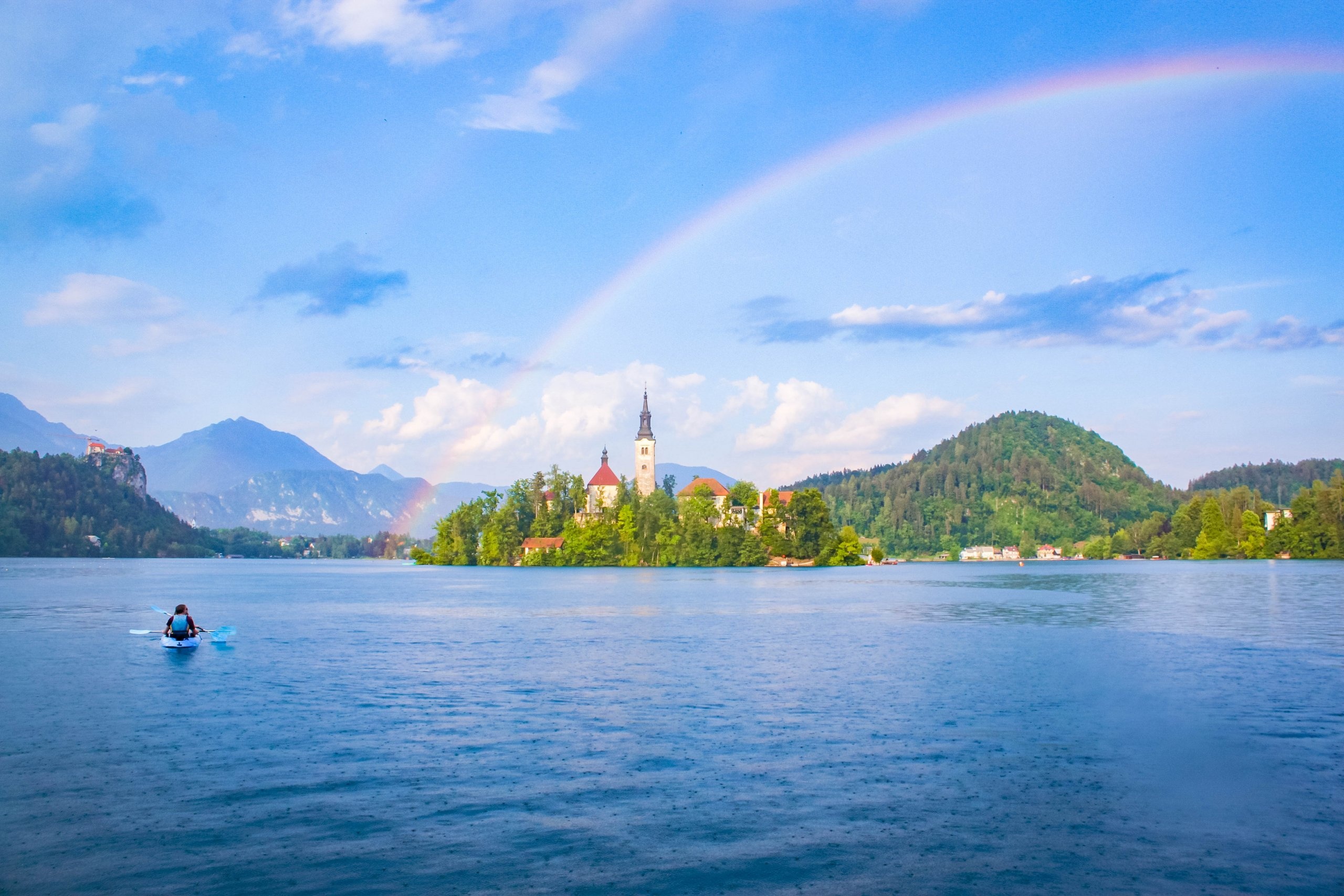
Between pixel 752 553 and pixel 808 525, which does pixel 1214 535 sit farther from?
pixel 752 553

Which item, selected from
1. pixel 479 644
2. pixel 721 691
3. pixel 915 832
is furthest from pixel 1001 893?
pixel 479 644

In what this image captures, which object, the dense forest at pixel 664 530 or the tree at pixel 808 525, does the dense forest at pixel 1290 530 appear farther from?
the tree at pixel 808 525

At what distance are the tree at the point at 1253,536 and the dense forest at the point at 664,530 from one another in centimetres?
7331

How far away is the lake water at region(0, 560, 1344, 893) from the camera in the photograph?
47.6 ft

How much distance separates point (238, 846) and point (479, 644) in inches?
1213

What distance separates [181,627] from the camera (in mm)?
44094

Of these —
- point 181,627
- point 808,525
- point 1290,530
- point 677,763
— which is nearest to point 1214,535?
point 1290,530

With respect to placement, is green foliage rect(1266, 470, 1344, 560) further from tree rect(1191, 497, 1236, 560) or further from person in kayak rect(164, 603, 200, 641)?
person in kayak rect(164, 603, 200, 641)

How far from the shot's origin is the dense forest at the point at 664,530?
178 m

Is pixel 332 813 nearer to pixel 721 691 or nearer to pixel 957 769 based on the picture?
pixel 957 769

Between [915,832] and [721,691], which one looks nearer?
[915,832]

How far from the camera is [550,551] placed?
619 feet

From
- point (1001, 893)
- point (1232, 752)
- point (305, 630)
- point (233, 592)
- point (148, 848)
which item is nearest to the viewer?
point (1001, 893)

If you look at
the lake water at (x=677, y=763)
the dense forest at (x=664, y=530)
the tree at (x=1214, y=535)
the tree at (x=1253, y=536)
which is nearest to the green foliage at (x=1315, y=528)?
the tree at (x=1253, y=536)
